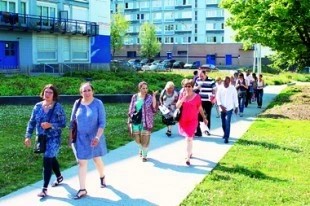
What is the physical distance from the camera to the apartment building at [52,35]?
3991cm

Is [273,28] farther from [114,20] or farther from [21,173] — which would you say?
[114,20]

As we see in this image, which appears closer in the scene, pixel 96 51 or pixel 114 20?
pixel 96 51

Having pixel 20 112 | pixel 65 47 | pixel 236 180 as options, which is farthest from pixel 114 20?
pixel 236 180

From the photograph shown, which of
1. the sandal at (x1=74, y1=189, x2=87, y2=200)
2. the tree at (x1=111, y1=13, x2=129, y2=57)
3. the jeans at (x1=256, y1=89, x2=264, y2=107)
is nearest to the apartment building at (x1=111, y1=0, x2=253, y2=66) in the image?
the tree at (x1=111, y1=13, x2=129, y2=57)

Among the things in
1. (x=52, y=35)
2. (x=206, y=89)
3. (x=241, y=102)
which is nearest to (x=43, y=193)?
(x=206, y=89)

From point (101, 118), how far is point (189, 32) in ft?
284

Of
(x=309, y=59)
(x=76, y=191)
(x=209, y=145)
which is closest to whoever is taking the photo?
(x=76, y=191)

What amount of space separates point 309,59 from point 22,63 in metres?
25.0

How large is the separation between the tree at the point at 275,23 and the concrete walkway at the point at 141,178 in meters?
11.1

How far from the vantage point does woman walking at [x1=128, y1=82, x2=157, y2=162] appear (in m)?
10.1

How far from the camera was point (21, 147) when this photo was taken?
1152cm

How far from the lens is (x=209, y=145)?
12375 millimetres

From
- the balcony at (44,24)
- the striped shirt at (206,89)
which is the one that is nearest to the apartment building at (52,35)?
the balcony at (44,24)

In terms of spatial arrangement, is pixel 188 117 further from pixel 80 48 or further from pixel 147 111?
pixel 80 48
